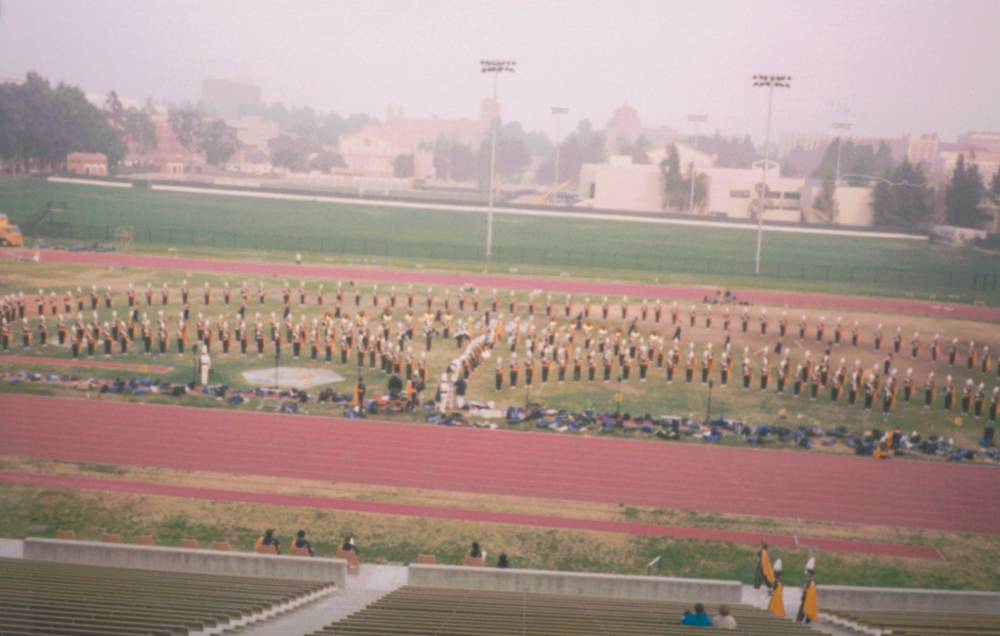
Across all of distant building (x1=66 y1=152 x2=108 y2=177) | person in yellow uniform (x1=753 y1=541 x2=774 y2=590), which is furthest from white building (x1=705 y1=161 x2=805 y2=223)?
person in yellow uniform (x1=753 y1=541 x2=774 y2=590)

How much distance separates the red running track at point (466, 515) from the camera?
14.2m

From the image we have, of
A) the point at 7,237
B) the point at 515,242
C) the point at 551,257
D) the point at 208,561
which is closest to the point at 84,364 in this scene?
the point at 208,561

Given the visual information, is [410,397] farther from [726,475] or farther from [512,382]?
[726,475]

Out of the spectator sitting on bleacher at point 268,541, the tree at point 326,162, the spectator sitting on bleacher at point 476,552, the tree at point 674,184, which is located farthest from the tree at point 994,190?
the tree at point 326,162

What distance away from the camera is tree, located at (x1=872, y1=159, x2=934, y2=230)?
5659 centimetres

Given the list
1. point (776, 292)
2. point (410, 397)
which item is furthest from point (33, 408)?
point (776, 292)

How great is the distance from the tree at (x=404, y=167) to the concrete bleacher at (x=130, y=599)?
304ft

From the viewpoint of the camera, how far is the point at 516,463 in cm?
1697

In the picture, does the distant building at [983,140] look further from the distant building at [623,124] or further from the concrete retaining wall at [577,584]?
the distant building at [623,124]

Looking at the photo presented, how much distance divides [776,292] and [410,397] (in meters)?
24.1

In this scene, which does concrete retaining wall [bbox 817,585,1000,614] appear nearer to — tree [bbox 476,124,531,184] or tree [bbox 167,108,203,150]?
tree [bbox 167,108,203,150]

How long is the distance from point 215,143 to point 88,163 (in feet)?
81.0

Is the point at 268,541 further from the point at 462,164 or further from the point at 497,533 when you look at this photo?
the point at 462,164

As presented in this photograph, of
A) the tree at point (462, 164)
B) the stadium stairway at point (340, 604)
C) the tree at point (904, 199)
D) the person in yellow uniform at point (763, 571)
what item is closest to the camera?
the stadium stairway at point (340, 604)
